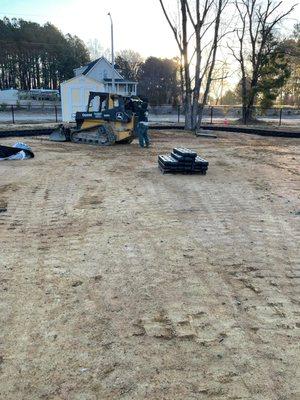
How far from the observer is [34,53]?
218 ft

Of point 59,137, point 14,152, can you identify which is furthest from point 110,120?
point 14,152

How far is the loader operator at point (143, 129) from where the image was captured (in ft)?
54.4

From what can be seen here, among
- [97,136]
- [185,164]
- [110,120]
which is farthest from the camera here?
[97,136]

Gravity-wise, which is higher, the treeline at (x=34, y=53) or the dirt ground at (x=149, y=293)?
the treeline at (x=34, y=53)

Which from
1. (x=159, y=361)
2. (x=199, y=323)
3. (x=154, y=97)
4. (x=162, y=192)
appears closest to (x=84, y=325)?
(x=159, y=361)

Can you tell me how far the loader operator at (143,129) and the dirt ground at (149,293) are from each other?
25.6 ft

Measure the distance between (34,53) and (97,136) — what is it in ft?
185

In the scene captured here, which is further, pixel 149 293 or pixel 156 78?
pixel 156 78

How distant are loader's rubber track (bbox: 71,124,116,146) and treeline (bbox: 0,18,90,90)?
51.9 m

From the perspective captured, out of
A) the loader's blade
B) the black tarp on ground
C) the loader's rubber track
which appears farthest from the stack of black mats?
the loader's blade

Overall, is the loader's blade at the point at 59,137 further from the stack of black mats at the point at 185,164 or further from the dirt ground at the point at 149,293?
the dirt ground at the point at 149,293

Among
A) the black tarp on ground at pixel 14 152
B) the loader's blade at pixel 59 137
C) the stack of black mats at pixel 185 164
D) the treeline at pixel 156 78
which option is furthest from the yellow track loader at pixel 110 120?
the treeline at pixel 156 78

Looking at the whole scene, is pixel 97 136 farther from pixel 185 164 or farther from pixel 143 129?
pixel 185 164

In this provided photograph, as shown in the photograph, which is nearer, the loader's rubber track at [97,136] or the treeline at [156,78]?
the loader's rubber track at [97,136]
